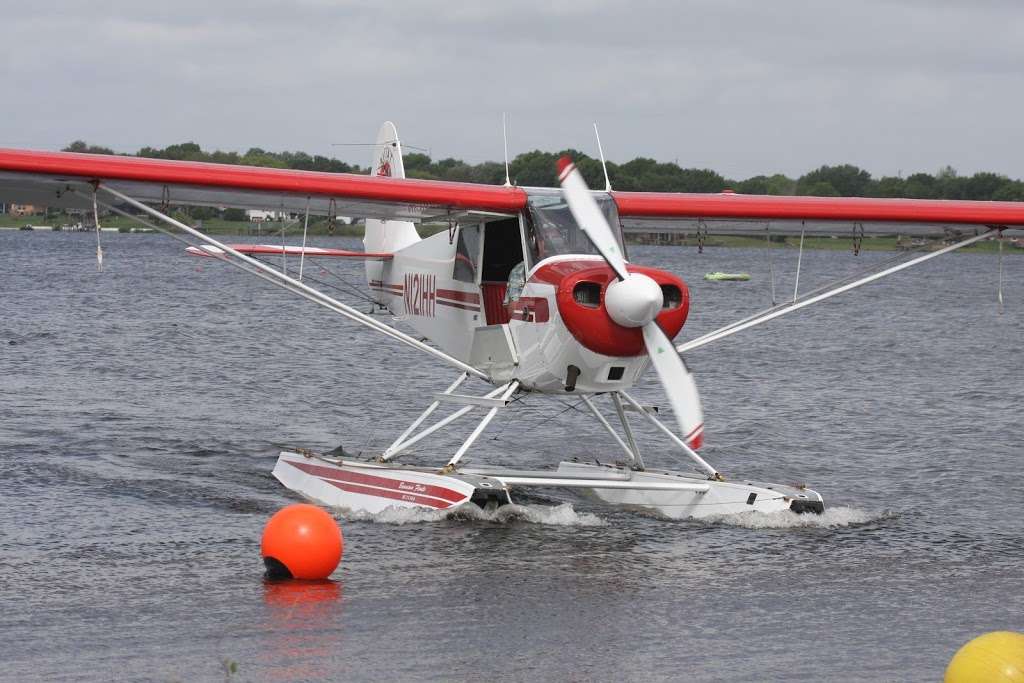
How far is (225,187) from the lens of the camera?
9.88m

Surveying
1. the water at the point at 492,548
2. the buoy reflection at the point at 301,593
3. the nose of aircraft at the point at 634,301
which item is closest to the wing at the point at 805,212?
the nose of aircraft at the point at 634,301

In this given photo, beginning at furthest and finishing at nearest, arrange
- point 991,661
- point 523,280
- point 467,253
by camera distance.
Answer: point 467,253 < point 523,280 < point 991,661

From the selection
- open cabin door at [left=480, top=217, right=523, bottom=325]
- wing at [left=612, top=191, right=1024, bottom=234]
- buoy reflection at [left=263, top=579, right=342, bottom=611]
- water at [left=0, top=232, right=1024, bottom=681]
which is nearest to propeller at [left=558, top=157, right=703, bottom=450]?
water at [left=0, top=232, right=1024, bottom=681]

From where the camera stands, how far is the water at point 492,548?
22.2 feet

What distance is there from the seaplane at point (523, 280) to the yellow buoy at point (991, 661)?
3.02 m

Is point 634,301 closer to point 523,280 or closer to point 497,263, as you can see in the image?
point 523,280

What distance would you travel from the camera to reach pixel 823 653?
6.93 m

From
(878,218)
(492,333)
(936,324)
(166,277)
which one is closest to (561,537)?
(492,333)

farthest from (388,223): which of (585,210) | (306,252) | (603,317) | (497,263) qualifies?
(603,317)

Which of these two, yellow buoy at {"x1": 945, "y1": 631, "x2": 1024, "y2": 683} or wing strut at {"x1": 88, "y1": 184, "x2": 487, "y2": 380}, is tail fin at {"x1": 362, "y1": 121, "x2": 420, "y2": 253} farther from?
yellow buoy at {"x1": 945, "y1": 631, "x2": 1024, "y2": 683}

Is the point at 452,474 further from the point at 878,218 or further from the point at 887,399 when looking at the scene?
the point at 887,399

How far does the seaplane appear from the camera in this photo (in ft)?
29.5

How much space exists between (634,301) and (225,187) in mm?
3252

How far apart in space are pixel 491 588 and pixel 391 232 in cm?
597
